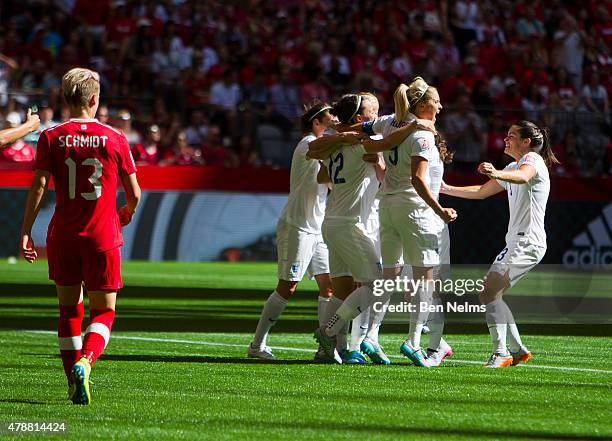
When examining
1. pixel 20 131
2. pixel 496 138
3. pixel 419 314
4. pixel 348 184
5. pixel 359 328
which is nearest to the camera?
pixel 20 131

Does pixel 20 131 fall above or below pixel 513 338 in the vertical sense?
above

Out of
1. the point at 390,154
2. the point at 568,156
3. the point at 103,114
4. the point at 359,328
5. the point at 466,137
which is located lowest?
the point at 568,156

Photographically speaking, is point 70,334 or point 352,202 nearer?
point 70,334

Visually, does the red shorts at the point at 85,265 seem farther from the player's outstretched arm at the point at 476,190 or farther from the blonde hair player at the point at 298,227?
the player's outstretched arm at the point at 476,190

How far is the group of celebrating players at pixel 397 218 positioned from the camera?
32.3 feet

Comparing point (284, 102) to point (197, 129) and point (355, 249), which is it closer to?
point (197, 129)

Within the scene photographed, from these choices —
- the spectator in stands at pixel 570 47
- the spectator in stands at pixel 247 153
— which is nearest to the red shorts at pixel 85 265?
the spectator in stands at pixel 247 153

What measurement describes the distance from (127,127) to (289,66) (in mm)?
4430

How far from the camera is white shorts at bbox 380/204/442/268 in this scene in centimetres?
986

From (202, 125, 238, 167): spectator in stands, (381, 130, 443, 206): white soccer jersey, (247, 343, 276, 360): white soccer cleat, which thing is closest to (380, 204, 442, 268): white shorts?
(381, 130, 443, 206): white soccer jersey

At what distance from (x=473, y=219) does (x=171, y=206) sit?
570cm

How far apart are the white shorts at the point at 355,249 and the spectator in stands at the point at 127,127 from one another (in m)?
13.3

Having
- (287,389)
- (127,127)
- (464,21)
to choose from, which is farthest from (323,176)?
(464,21)

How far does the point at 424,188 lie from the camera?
9.42 m
